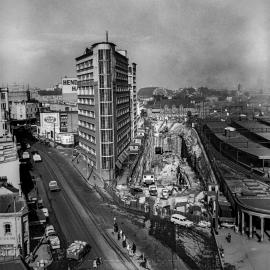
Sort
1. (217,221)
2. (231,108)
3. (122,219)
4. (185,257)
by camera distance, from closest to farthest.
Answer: (185,257), (217,221), (122,219), (231,108)

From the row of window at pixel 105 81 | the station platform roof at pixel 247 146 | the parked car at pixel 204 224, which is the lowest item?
the parked car at pixel 204 224

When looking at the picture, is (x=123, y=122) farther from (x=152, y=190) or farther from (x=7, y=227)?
(x=7, y=227)

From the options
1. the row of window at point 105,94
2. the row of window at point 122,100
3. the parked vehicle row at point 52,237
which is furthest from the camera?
the row of window at point 122,100

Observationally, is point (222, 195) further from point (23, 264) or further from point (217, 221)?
point (23, 264)

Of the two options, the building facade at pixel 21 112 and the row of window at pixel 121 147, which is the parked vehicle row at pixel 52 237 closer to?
the row of window at pixel 121 147

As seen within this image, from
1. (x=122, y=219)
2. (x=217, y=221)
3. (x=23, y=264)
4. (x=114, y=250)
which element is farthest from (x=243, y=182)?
(x=23, y=264)

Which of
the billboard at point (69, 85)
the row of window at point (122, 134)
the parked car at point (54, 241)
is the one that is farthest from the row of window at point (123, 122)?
the billboard at point (69, 85)

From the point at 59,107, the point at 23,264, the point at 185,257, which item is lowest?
the point at 185,257
